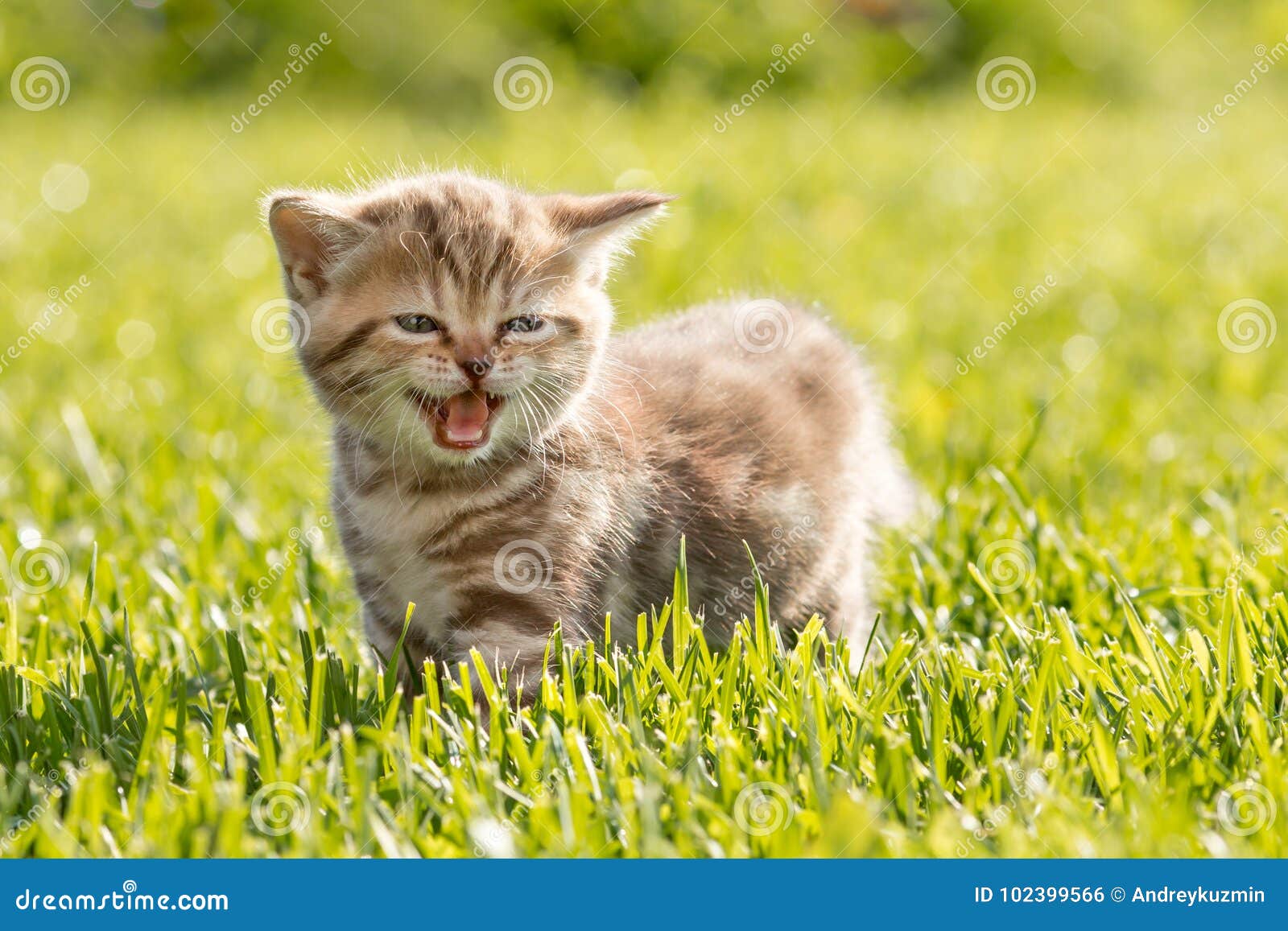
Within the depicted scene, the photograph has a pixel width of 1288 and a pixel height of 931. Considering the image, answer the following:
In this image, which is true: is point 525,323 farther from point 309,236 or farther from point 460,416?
point 309,236

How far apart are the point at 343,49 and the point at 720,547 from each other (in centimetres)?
804

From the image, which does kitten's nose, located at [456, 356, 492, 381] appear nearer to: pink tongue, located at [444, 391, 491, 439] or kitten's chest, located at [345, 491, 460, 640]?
pink tongue, located at [444, 391, 491, 439]

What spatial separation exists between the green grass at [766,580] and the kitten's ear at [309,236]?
663 mm

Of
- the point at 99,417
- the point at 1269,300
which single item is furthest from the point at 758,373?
the point at 1269,300

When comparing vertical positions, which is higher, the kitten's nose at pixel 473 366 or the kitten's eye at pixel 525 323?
the kitten's eye at pixel 525 323

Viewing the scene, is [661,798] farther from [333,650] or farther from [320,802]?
[333,650]

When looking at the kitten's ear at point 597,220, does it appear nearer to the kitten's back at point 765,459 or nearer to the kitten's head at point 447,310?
the kitten's head at point 447,310

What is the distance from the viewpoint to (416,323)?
7.29 ft

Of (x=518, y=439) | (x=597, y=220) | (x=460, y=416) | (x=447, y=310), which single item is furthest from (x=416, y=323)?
(x=597, y=220)

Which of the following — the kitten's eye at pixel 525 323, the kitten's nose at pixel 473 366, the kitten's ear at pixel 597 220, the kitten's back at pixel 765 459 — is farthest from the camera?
the kitten's back at pixel 765 459

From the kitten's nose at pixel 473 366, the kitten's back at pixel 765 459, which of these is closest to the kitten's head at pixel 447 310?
the kitten's nose at pixel 473 366

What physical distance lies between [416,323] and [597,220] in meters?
0.40

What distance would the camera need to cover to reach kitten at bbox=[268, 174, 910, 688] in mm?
2229

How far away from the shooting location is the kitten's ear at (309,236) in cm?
225
